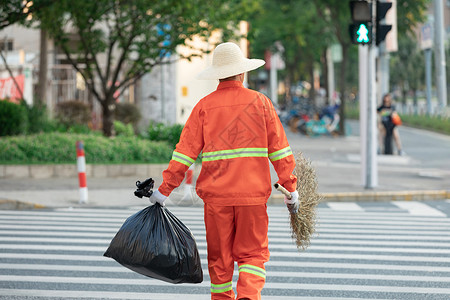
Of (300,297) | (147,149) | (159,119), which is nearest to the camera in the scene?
(300,297)

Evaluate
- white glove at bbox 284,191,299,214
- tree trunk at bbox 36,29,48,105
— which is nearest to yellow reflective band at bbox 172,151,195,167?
white glove at bbox 284,191,299,214

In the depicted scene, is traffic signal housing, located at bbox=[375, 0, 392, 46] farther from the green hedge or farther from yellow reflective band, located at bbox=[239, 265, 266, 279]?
yellow reflective band, located at bbox=[239, 265, 266, 279]

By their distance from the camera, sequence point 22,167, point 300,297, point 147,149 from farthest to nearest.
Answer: point 147,149, point 22,167, point 300,297

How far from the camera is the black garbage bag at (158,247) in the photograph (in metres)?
5.41

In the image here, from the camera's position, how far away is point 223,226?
5312mm

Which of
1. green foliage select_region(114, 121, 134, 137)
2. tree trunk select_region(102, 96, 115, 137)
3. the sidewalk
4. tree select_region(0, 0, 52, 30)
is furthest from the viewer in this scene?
tree trunk select_region(102, 96, 115, 137)

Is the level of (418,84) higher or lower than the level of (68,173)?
higher

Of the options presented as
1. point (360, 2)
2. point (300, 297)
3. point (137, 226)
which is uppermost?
point (360, 2)

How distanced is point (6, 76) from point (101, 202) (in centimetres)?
1705

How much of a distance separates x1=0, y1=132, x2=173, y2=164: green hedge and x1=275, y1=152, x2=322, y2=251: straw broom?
447 inches

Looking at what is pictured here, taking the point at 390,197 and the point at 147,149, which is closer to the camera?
the point at 390,197

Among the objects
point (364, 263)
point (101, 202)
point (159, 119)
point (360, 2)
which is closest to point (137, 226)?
point (364, 263)

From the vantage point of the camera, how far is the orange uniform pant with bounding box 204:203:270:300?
530cm

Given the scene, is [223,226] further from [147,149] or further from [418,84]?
[418,84]
